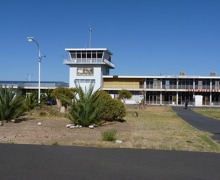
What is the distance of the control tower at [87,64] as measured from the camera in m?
67.9

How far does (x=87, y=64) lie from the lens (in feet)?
225

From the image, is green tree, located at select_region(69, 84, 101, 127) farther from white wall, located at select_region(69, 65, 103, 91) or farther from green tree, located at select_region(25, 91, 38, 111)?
white wall, located at select_region(69, 65, 103, 91)

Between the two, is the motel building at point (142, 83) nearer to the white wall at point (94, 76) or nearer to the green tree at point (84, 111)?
the white wall at point (94, 76)

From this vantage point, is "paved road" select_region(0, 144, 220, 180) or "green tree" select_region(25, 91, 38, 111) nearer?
"paved road" select_region(0, 144, 220, 180)

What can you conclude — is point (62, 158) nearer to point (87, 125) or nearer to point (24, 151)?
point (24, 151)

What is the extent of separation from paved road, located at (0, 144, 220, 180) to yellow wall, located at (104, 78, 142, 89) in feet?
206

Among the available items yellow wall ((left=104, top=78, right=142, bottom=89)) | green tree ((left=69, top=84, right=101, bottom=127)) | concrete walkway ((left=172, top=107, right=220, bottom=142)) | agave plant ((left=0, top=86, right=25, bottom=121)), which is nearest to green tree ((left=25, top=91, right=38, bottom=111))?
agave plant ((left=0, top=86, right=25, bottom=121))

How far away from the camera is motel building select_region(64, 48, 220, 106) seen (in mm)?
68312

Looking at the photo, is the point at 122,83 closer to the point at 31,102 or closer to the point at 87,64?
the point at 87,64

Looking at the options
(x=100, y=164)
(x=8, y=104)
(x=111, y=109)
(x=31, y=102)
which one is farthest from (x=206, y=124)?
(x=100, y=164)

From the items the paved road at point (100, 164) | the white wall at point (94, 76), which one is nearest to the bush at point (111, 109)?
the paved road at point (100, 164)

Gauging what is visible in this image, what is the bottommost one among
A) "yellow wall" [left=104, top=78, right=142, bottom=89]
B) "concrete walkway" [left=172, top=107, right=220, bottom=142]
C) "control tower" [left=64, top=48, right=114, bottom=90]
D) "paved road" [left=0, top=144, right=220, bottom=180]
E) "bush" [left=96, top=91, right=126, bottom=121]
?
"concrete walkway" [left=172, top=107, right=220, bottom=142]

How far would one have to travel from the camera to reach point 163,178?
21.6ft

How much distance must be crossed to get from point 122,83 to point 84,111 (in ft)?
185
